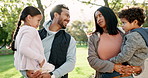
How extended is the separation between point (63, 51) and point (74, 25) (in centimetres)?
7030

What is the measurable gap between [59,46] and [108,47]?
1.97 ft

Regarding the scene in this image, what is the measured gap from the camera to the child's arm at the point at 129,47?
2.31 meters

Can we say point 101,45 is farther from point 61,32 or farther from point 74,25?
point 74,25

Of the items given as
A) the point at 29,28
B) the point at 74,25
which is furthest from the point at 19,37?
the point at 74,25

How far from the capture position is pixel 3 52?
38.8m

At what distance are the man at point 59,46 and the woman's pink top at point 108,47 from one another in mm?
352

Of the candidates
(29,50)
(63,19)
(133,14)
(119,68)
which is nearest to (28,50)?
(29,50)

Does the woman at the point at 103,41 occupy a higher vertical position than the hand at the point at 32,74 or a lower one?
higher

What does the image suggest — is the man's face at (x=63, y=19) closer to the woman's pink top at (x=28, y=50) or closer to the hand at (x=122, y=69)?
the woman's pink top at (x=28, y=50)

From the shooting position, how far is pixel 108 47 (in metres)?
2.53

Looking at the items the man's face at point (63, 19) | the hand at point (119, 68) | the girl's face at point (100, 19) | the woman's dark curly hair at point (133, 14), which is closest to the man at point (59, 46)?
the man's face at point (63, 19)

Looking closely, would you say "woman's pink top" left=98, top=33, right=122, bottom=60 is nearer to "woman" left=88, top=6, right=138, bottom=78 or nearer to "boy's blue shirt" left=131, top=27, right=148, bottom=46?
"woman" left=88, top=6, right=138, bottom=78

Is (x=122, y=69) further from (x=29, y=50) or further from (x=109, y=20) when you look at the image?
(x=29, y=50)

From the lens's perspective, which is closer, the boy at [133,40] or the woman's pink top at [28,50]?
the woman's pink top at [28,50]
